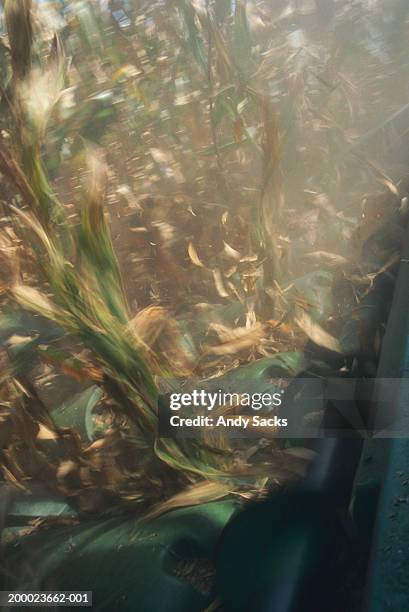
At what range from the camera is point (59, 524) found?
93cm

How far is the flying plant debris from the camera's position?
0.85 meters

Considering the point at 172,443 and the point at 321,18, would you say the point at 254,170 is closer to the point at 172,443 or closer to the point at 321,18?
the point at 321,18

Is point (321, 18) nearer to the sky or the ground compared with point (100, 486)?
nearer to the sky

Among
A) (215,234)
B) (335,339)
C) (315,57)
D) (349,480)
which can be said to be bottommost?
(349,480)

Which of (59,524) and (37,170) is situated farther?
(59,524)

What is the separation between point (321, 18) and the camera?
3.10 feet

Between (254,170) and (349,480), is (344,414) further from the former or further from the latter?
(254,170)

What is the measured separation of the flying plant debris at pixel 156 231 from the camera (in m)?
0.85

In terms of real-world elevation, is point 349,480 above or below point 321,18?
below

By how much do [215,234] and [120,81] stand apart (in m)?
0.20

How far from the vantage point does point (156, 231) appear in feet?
3.08

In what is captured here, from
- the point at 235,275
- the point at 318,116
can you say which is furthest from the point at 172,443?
the point at 318,116

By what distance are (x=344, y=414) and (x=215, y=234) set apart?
253 millimetres

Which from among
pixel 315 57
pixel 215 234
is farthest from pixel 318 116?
pixel 215 234
